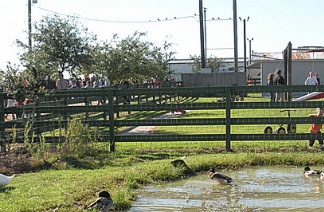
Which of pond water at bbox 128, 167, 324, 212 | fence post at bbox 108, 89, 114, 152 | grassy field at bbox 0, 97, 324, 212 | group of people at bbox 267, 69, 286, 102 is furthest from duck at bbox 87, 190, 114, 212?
group of people at bbox 267, 69, 286, 102

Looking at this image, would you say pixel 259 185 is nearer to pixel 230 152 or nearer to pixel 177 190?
pixel 177 190

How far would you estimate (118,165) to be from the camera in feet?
37.2

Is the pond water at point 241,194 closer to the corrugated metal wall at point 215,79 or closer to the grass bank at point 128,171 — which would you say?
the grass bank at point 128,171

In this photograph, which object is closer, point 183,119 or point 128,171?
point 128,171

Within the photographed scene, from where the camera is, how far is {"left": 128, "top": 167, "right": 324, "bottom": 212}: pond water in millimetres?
7840

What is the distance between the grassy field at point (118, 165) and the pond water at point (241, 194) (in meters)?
0.35

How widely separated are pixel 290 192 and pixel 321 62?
36.0 meters

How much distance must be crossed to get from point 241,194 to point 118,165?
134 inches

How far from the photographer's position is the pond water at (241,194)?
7.84 meters

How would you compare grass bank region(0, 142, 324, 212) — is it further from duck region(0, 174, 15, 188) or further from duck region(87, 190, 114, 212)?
duck region(87, 190, 114, 212)

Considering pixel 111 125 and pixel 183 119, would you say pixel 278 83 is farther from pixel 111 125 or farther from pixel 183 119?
pixel 111 125

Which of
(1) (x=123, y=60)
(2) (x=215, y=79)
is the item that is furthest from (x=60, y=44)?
(2) (x=215, y=79)

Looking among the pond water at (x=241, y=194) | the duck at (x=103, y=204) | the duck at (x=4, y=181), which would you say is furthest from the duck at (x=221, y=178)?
the duck at (x=4, y=181)

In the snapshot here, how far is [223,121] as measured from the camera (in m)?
13.2
